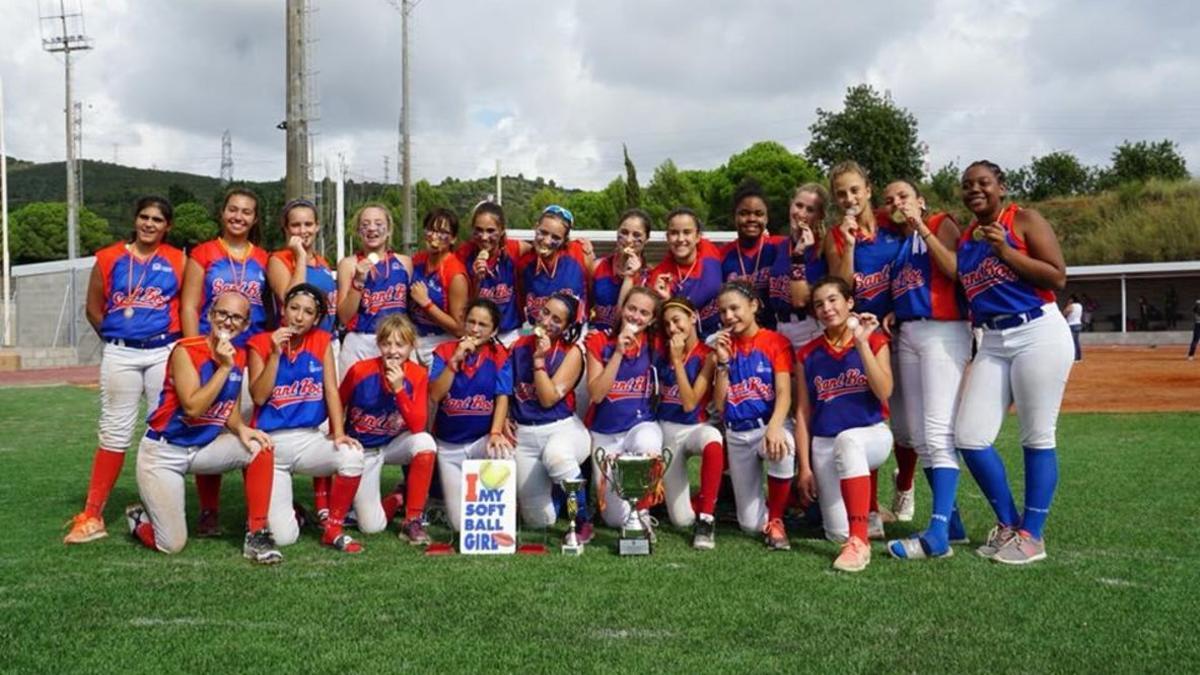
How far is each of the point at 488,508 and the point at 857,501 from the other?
1.88 m

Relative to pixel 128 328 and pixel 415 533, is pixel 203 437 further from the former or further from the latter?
pixel 415 533

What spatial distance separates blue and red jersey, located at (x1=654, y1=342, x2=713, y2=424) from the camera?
546cm

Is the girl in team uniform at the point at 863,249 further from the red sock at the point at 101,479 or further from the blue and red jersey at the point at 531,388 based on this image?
the red sock at the point at 101,479

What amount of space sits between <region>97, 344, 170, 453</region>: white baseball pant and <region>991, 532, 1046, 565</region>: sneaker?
4452 millimetres

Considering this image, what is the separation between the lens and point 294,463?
5242 mm

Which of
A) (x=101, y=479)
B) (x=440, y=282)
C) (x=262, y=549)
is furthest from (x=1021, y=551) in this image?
(x=101, y=479)

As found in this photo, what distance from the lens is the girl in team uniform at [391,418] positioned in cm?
536

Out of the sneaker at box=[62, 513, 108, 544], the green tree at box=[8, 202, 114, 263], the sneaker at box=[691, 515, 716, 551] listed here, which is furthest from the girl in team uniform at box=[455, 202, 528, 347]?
the green tree at box=[8, 202, 114, 263]

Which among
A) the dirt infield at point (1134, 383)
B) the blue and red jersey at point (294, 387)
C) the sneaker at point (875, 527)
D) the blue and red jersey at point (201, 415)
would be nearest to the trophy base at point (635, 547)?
the sneaker at point (875, 527)

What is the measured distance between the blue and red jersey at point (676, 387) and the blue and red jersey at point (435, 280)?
4.46ft

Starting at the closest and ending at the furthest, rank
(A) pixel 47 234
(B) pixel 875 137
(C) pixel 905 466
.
Answer: (C) pixel 905 466, (B) pixel 875 137, (A) pixel 47 234

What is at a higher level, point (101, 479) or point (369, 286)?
point (369, 286)

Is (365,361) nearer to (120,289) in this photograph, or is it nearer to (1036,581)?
(120,289)

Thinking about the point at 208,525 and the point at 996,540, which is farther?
the point at 208,525
